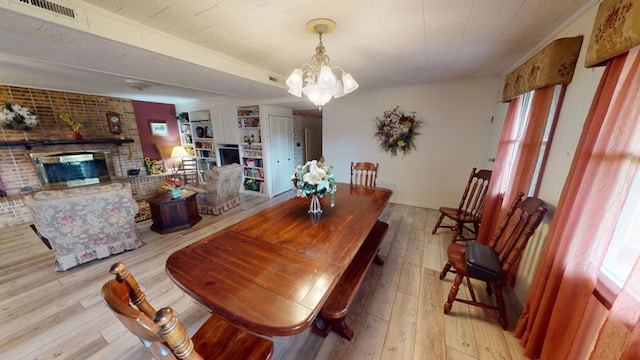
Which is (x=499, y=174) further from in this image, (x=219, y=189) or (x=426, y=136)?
(x=219, y=189)

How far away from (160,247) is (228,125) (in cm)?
306

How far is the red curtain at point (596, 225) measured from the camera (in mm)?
805

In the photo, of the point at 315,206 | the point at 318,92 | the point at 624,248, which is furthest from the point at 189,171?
the point at 624,248

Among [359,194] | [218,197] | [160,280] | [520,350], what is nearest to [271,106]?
[218,197]

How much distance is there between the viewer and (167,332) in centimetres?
50

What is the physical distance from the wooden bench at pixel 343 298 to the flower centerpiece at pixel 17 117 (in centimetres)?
594

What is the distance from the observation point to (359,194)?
7.90 ft

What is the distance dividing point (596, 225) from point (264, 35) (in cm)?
246

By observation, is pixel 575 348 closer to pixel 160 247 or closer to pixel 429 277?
pixel 429 277

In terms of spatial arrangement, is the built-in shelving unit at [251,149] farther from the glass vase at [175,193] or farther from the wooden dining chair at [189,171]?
the glass vase at [175,193]

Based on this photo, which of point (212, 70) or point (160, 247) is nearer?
point (212, 70)

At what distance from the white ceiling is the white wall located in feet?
2.21

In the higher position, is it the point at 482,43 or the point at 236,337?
the point at 482,43

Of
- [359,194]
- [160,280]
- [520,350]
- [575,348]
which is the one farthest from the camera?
[359,194]
